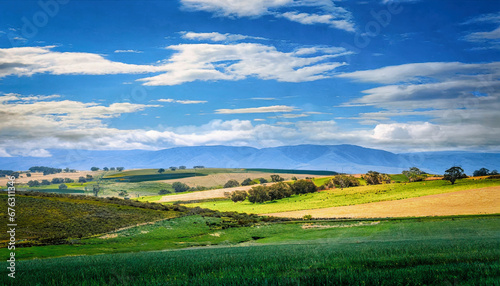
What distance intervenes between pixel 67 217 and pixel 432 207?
81.2 meters

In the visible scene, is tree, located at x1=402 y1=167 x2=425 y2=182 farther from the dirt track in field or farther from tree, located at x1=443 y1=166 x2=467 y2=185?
the dirt track in field

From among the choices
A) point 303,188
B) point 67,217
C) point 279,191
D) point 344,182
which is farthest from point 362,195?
point 67,217

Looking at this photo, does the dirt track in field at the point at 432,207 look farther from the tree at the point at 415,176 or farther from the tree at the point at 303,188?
the tree at the point at 303,188

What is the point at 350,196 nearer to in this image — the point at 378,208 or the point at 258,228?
the point at 378,208

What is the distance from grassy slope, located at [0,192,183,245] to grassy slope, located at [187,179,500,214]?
39.7m

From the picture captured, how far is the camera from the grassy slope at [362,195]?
4299 inches

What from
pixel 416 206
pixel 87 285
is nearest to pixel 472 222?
pixel 416 206

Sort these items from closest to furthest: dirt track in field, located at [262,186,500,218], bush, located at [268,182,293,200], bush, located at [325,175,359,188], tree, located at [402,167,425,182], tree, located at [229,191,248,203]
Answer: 1. dirt track in field, located at [262,186,500,218]
2. tree, located at [402,167,425,182]
3. bush, located at [268,182,293,200]
4. tree, located at [229,191,248,203]
5. bush, located at [325,175,359,188]

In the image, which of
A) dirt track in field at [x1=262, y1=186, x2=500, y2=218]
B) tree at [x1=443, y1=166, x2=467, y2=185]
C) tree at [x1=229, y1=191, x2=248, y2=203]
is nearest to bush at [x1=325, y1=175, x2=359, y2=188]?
tree at [x1=229, y1=191, x2=248, y2=203]

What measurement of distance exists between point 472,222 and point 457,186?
2434 inches

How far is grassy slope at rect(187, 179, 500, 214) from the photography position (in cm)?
10919

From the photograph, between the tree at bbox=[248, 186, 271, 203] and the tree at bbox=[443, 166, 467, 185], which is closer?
the tree at bbox=[443, 166, 467, 185]

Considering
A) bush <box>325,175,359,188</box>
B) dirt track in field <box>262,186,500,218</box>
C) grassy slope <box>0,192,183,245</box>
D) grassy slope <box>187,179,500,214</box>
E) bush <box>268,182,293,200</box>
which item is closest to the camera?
grassy slope <box>0,192,183,245</box>

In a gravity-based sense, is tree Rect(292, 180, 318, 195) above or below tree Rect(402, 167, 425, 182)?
below
